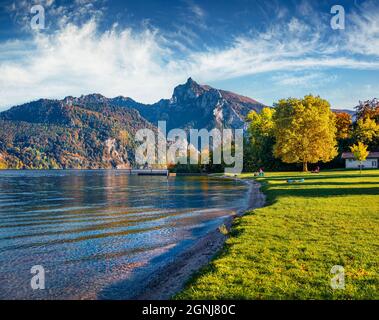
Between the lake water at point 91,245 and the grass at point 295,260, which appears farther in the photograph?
the lake water at point 91,245

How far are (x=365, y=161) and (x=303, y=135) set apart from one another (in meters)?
33.3

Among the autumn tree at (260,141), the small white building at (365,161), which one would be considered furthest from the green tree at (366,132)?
the autumn tree at (260,141)

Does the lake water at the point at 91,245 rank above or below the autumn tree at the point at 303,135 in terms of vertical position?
below

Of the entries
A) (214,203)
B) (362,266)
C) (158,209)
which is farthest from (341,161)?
(362,266)

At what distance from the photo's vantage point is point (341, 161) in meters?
105

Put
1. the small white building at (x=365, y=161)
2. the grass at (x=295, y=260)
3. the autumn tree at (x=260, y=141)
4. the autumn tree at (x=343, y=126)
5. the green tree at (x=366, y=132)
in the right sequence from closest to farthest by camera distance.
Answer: the grass at (x=295, y=260)
the small white building at (x=365, y=161)
the green tree at (x=366, y=132)
the autumn tree at (x=260, y=141)
the autumn tree at (x=343, y=126)

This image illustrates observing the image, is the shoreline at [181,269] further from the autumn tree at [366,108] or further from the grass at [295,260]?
the autumn tree at [366,108]

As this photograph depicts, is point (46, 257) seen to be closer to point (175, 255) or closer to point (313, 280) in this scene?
point (175, 255)

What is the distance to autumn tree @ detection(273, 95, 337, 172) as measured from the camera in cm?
8225

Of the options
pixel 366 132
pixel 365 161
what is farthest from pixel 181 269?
pixel 366 132

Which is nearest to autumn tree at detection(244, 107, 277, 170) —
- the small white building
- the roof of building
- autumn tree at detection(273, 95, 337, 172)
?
autumn tree at detection(273, 95, 337, 172)

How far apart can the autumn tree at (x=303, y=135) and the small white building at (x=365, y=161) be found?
60.7 feet

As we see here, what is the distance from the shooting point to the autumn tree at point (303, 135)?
8225 centimetres
